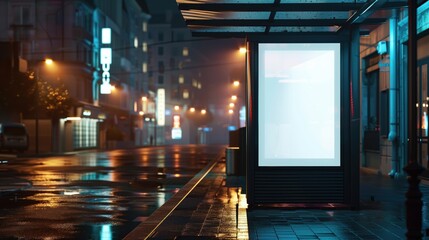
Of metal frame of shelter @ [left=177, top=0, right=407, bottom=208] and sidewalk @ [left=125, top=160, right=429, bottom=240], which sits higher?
metal frame of shelter @ [left=177, top=0, right=407, bottom=208]

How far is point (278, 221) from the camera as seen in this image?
454 inches

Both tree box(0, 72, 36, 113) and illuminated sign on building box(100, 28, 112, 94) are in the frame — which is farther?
illuminated sign on building box(100, 28, 112, 94)

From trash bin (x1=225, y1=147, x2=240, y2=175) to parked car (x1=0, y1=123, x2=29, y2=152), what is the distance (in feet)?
101

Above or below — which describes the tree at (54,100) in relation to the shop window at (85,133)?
above

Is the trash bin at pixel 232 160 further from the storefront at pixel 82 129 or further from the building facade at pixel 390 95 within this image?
the storefront at pixel 82 129

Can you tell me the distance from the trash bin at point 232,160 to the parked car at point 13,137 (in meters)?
30.9

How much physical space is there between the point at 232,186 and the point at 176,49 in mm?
124181

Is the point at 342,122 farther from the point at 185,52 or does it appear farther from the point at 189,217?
the point at 185,52

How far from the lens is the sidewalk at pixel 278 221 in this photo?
1003cm

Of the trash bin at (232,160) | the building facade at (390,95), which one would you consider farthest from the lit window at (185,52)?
the trash bin at (232,160)

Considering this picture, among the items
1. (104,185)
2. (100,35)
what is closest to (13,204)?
(104,185)

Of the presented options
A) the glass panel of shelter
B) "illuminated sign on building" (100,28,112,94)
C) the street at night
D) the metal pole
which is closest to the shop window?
"illuminated sign on building" (100,28,112,94)

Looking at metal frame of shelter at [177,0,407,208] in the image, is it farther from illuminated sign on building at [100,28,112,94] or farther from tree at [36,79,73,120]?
illuminated sign on building at [100,28,112,94]

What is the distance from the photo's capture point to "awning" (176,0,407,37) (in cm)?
1185
